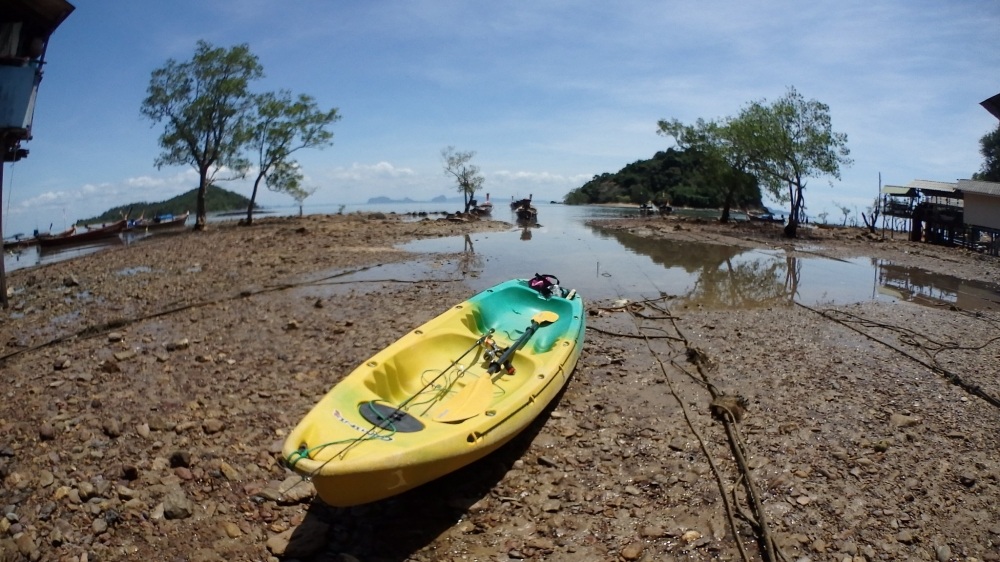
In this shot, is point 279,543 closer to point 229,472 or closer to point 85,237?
point 229,472

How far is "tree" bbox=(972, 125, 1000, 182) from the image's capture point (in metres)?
38.6

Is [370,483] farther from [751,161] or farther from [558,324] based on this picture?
[751,161]

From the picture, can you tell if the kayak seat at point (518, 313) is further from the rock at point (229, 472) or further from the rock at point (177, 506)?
the rock at point (177, 506)

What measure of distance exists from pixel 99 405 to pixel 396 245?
1621 centimetres

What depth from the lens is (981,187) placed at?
26.4m

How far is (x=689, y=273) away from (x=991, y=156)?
41.0m

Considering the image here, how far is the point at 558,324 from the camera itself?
788 cm

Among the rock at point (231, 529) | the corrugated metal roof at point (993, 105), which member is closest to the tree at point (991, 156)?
the corrugated metal roof at point (993, 105)

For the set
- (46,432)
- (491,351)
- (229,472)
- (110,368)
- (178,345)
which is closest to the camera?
(229,472)

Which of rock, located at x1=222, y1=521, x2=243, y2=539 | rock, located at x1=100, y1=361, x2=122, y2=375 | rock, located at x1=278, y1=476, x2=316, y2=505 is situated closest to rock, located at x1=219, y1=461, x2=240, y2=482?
rock, located at x1=278, y1=476, x2=316, y2=505

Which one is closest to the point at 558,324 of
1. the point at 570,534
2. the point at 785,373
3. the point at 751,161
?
the point at 785,373

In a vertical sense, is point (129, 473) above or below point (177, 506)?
above

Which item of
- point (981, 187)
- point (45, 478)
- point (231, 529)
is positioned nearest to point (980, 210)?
point (981, 187)

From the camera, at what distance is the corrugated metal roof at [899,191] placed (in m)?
32.3
